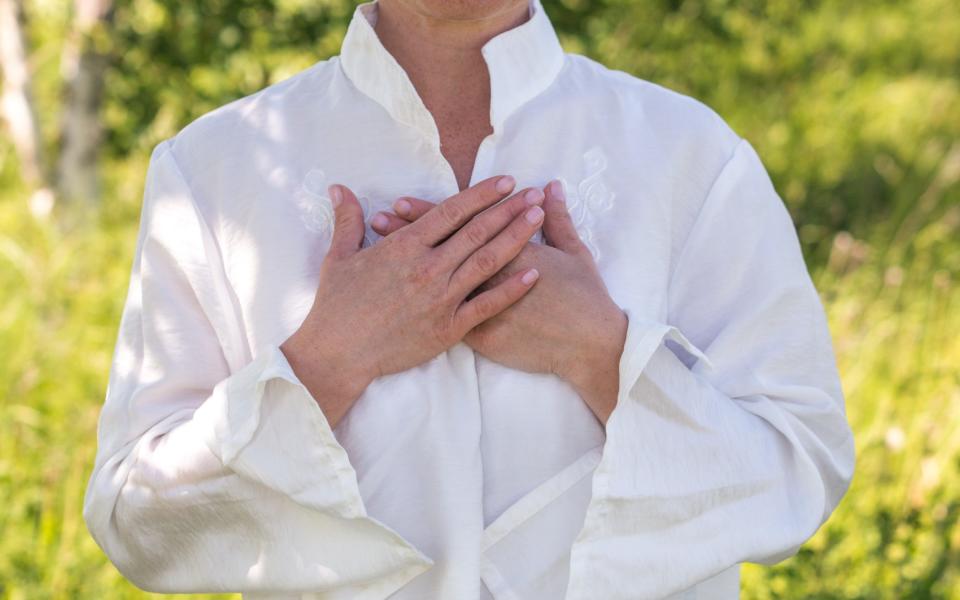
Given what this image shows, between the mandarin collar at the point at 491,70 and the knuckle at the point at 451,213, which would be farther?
the mandarin collar at the point at 491,70

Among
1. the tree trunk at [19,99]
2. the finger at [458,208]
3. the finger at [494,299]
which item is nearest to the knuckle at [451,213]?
the finger at [458,208]

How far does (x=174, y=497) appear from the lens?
169cm

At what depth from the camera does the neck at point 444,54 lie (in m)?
1.78

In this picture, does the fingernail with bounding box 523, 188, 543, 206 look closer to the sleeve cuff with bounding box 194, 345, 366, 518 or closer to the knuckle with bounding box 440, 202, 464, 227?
the knuckle with bounding box 440, 202, 464, 227

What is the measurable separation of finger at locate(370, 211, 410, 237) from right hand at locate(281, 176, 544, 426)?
0.20ft

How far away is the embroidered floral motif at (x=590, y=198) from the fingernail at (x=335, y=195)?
32 centimetres

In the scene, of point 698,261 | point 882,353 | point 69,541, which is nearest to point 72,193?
point 69,541

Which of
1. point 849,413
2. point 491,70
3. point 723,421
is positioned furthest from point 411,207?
point 849,413

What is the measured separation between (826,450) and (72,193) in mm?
4967

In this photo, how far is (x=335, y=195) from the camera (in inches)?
67.3

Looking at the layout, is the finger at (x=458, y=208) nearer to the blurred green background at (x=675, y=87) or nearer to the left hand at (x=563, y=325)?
the left hand at (x=563, y=325)

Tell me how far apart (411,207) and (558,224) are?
20cm

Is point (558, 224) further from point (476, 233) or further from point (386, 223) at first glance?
point (386, 223)

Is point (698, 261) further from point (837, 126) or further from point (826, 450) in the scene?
point (837, 126)
